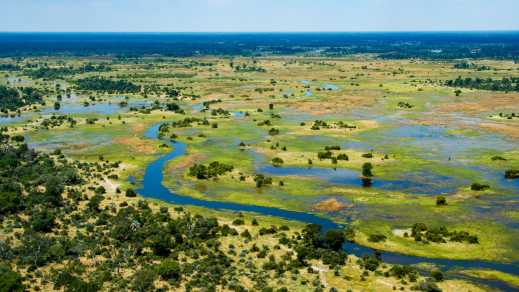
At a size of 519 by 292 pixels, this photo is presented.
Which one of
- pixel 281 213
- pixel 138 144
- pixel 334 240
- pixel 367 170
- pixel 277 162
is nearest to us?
pixel 334 240

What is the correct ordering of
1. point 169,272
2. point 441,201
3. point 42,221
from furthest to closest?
point 441,201
point 42,221
point 169,272

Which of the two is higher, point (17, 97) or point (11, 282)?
point (17, 97)

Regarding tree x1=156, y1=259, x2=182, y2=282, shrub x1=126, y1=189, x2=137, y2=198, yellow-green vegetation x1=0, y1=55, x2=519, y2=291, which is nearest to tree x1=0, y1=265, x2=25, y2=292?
tree x1=156, y1=259, x2=182, y2=282

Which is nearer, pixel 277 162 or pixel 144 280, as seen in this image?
pixel 144 280

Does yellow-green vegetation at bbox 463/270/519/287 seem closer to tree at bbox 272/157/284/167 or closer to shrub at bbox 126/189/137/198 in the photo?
shrub at bbox 126/189/137/198

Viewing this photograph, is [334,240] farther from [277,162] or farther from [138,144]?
[138,144]

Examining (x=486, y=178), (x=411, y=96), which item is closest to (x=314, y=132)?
(x=486, y=178)

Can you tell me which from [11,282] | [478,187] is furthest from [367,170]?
[11,282]

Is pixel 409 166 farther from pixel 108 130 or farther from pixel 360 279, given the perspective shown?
pixel 108 130

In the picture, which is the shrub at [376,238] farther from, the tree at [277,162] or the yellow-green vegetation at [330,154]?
the tree at [277,162]
